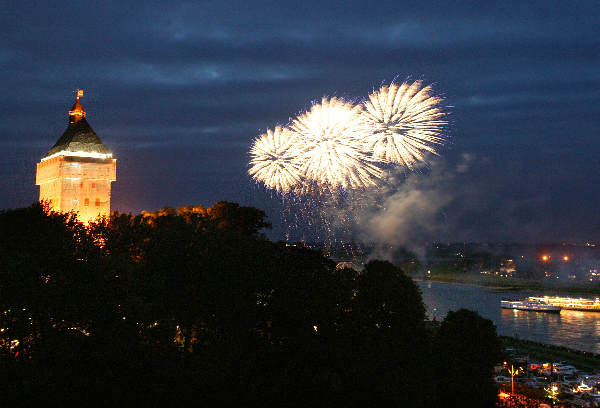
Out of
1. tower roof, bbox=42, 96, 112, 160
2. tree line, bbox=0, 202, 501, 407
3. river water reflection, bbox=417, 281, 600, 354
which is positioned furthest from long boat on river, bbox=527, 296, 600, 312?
tower roof, bbox=42, 96, 112, 160

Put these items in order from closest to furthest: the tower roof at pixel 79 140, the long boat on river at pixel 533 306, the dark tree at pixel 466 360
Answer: the dark tree at pixel 466 360, the tower roof at pixel 79 140, the long boat on river at pixel 533 306

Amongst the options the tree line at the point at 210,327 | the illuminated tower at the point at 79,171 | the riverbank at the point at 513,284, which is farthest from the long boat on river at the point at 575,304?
the illuminated tower at the point at 79,171

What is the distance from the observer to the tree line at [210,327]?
751 inches

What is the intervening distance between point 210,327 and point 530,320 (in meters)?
71.3

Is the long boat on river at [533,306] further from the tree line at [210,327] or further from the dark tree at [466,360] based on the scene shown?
the tree line at [210,327]

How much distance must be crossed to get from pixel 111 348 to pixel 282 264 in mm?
10863

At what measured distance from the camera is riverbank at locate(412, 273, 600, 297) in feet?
445

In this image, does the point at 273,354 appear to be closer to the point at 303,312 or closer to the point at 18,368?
the point at 303,312

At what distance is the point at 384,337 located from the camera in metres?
25.1

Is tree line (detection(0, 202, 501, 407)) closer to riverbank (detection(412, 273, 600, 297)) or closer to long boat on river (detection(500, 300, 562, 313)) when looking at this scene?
long boat on river (detection(500, 300, 562, 313))

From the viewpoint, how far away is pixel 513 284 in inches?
6048

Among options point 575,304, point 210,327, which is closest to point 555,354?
point 210,327

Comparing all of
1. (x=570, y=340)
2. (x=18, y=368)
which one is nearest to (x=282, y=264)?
(x=18, y=368)

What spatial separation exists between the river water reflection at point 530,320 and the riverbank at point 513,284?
14092 mm
